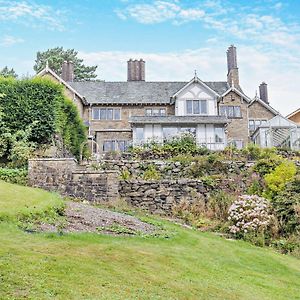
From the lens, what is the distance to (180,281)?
8.05 m

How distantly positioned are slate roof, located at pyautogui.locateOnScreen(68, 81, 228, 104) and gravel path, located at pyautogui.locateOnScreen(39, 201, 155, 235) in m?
27.3

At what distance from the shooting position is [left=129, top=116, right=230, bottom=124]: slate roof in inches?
1406

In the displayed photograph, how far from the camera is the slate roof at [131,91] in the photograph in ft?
138

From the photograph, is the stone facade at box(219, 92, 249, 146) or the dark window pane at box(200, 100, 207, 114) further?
the stone facade at box(219, 92, 249, 146)

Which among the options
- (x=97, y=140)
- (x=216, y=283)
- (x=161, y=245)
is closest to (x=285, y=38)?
(x=161, y=245)

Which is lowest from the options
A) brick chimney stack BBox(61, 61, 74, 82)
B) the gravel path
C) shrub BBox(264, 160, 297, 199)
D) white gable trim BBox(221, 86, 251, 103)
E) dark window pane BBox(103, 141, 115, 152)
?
the gravel path

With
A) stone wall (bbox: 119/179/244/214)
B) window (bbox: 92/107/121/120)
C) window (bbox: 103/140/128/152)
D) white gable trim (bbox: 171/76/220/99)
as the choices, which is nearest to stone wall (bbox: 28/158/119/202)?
stone wall (bbox: 119/179/244/214)

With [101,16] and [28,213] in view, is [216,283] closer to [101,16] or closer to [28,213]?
[28,213]

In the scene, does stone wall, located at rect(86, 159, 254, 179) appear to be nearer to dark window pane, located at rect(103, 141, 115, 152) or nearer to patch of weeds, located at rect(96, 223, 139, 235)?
patch of weeds, located at rect(96, 223, 139, 235)

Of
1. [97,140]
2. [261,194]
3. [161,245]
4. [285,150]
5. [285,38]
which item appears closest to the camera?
[161,245]

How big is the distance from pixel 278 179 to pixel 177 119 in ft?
58.5

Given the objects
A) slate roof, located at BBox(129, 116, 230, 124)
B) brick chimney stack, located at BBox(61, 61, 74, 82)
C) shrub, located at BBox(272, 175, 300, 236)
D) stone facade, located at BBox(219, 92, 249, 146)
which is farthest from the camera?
brick chimney stack, located at BBox(61, 61, 74, 82)

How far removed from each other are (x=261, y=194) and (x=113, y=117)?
23.8 meters

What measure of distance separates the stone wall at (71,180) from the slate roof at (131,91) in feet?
70.4
